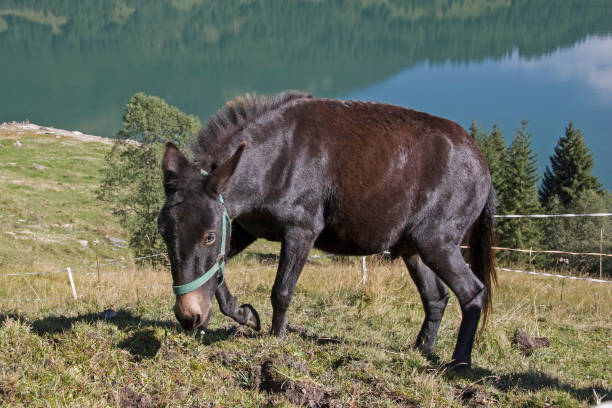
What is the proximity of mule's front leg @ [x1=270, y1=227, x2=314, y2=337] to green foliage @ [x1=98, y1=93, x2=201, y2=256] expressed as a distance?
76.1ft

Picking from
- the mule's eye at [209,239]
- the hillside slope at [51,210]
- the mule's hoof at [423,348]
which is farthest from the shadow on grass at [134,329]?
the hillside slope at [51,210]

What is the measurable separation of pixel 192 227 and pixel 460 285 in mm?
2698

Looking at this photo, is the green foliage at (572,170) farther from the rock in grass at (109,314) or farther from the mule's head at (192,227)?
the mule's head at (192,227)

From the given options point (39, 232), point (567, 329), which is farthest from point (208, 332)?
point (39, 232)

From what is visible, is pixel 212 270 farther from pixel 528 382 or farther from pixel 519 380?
pixel 528 382

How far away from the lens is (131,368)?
11.6ft

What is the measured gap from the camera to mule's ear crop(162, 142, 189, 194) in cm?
367

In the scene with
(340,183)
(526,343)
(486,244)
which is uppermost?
(340,183)

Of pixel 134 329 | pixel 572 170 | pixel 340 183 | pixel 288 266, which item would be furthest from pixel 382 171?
pixel 572 170

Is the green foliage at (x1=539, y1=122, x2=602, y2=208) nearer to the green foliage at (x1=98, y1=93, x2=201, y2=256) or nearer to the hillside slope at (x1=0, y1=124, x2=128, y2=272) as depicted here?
the green foliage at (x1=98, y1=93, x2=201, y2=256)

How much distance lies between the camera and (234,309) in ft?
14.1

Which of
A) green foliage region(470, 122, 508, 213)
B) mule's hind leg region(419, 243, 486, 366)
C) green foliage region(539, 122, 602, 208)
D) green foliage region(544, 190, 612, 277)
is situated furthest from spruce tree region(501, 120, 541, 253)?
mule's hind leg region(419, 243, 486, 366)

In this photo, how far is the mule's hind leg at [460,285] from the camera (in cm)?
457

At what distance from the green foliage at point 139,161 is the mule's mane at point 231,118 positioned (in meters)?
22.9
